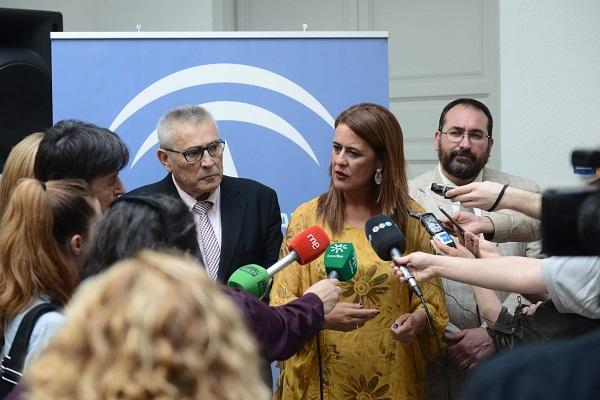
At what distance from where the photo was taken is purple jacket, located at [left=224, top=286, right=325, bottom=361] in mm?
2312

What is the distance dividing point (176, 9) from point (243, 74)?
1788mm

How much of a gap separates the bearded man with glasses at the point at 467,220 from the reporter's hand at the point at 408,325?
0.33 m

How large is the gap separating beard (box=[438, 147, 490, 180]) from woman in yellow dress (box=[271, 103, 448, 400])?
615 millimetres

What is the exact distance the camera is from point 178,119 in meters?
3.69

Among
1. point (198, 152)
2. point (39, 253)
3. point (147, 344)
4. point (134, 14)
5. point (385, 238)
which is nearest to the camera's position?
point (147, 344)

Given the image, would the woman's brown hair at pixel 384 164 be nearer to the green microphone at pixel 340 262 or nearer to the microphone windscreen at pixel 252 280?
the green microphone at pixel 340 262

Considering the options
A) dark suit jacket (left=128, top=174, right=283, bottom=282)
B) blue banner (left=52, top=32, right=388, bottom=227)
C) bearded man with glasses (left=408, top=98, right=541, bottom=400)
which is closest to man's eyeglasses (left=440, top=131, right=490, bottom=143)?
bearded man with glasses (left=408, top=98, right=541, bottom=400)

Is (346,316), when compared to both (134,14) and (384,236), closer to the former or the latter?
(384,236)

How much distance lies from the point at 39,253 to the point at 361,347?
1303mm

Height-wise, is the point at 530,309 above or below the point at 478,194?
below

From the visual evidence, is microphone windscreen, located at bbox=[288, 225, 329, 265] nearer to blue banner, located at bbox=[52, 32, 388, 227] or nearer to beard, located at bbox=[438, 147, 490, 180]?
beard, located at bbox=[438, 147, 490, 180]

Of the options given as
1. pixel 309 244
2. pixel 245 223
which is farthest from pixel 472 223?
pixel 245 223

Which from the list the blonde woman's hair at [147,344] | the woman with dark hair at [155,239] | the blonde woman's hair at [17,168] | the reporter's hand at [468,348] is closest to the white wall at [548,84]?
the reporter's hand at [468,348]

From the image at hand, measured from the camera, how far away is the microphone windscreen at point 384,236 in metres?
2.93
